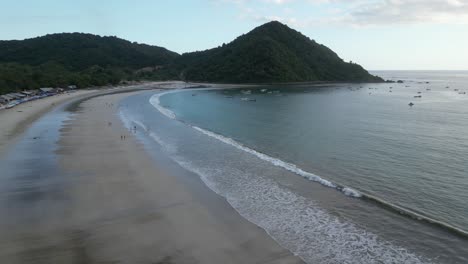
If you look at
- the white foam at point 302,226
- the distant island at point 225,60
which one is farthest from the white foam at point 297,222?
the distant island at point 225,60

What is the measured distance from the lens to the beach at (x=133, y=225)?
34.3ft

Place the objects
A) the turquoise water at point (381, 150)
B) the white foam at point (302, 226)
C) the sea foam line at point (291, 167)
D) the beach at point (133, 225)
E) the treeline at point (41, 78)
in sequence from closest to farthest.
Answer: the beach at point (133, 225), the white foam at point (302, 226), the turquoise water at point (381, 150), the sea foam line at point (291, 167), the treeline at point (41, 78)

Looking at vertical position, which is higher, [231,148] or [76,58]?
[76,58]

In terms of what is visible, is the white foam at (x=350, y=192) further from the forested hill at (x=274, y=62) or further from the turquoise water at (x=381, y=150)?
the forested hill at (x=274, y=62)

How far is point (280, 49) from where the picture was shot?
152125 mm

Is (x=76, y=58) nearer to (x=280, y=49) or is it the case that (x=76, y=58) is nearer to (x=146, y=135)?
(x=280, y=49)

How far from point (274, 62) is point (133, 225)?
135 m

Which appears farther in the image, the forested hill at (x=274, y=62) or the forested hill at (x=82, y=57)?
the forested hill at (x=274, y=62)

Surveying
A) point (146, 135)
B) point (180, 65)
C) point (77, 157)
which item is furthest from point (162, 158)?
point (180, 65)

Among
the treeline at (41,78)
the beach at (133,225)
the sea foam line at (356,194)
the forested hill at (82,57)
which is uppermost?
the forested hill at (82,57)

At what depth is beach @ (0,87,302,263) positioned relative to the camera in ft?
34.3

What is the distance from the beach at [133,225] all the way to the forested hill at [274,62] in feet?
401

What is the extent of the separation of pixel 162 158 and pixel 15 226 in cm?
1151

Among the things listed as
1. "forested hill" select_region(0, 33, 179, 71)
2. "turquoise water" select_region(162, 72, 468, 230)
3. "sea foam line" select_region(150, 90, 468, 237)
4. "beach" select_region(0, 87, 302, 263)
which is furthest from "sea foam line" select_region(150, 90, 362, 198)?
"forested hill" select_region(0, 33, 179, 71)
